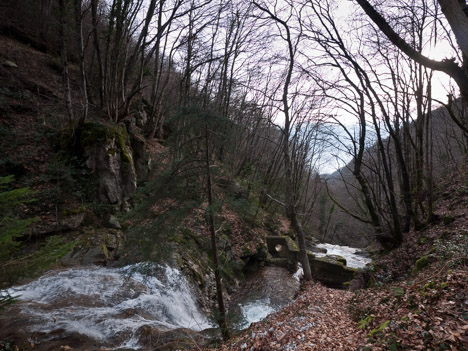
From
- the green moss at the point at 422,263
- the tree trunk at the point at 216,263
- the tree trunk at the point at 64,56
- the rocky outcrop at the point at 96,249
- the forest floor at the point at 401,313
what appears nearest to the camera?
the forest floor at the point at 401,313

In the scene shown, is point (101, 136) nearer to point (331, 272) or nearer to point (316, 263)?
point (316, 263)

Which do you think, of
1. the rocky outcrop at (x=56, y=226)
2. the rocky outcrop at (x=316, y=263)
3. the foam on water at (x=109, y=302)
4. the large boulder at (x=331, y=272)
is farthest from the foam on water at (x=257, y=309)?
the rocky outcrop at (x=56, y=226)

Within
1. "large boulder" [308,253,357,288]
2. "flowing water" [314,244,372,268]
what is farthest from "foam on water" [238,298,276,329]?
"flowing water" [314,244,372,268]

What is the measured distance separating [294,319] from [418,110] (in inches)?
335

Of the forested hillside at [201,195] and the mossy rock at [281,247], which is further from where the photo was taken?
the mossy rock at [281,247]

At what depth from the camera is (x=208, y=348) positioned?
456cm

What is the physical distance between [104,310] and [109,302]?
1.13ft

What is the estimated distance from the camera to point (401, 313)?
10.9 ft

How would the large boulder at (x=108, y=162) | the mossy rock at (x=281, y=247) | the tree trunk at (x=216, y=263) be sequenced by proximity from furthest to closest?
the mossy rock at (x=281, y=247) < the large boulder at (x=108, y=162) < the tree trunk at (x=216, y=263)

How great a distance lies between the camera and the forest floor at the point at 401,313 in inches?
105

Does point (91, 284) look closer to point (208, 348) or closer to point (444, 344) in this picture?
point (208, 348)

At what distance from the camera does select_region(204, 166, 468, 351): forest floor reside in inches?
105

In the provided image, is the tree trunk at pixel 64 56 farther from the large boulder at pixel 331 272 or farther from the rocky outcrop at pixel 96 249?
the large boulder at pixel 331 272

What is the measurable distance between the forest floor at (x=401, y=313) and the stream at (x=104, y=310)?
62.6 inches
